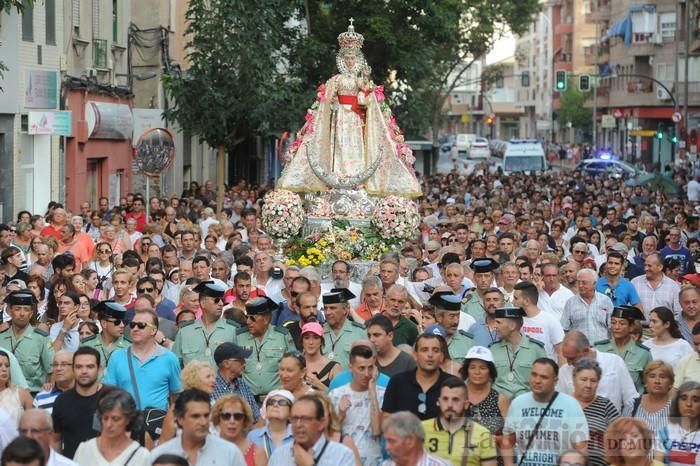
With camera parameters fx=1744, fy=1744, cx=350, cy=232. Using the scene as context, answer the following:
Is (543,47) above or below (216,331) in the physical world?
above

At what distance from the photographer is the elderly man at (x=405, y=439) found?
8.89 m

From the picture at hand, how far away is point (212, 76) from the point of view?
1356 inches

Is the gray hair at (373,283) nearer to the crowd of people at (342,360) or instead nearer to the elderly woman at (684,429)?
the crowd of people at (342,360)

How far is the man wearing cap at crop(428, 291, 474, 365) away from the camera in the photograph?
13.1m

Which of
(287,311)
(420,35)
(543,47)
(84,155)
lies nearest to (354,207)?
(287,311)

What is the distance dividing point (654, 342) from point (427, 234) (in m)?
11.5

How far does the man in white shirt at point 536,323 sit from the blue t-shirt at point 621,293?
2.69m

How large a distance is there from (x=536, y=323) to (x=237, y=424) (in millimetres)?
4571

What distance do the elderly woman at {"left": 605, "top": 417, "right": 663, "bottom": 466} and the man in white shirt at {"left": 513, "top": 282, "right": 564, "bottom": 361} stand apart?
437 cm

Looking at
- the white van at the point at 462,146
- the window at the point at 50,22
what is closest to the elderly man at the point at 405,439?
the window at the point at 50,22

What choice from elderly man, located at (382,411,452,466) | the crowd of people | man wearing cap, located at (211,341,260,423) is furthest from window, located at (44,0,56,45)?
elderly man, located at (382,411,452,466)

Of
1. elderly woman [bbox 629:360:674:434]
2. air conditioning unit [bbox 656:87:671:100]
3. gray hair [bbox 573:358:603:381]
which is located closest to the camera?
gray hair [bbox 573:358:603:381]

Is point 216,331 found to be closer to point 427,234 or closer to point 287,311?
point 287,311

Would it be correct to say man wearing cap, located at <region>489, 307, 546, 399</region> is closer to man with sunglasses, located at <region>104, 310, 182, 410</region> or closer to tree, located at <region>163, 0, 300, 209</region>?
man with sunglasses, located at <region>104, 310, 182, 410</region>
